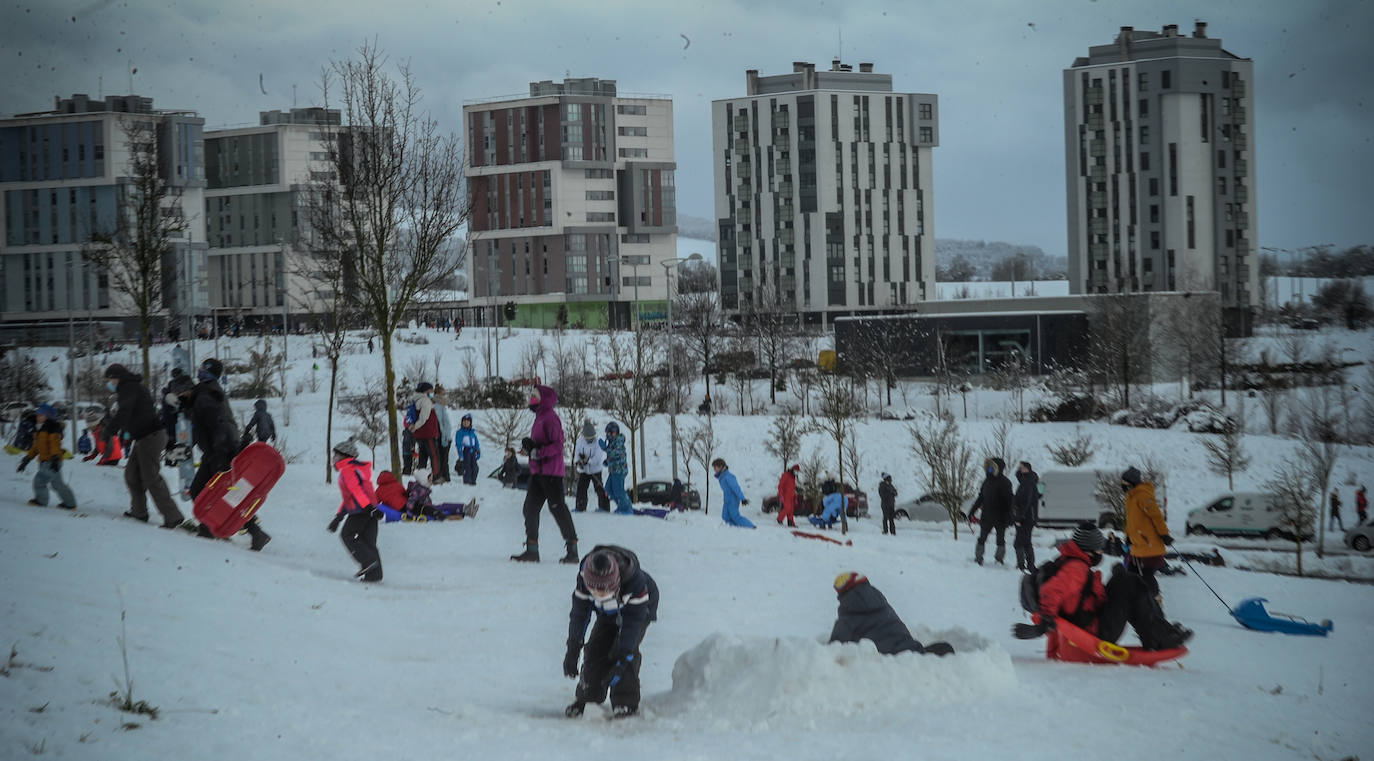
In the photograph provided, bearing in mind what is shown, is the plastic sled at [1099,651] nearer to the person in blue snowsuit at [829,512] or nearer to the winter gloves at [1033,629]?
the winter gloves at [1033,629]

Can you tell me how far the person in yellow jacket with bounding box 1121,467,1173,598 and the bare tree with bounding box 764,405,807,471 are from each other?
21446 mm

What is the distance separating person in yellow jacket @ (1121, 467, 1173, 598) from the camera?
10.5m

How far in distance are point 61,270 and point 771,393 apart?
5090 centimetres

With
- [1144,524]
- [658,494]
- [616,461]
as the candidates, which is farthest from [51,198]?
[1144,524]

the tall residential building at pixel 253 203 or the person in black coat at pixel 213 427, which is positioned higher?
the tall residential building at pixel 253 203

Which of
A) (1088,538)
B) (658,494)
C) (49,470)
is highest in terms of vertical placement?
(49,470)

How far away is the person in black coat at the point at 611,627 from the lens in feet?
21.2

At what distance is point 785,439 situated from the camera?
34.3m

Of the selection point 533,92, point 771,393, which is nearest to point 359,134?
point 771,393

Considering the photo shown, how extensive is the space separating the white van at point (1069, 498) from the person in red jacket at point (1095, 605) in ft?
77.8

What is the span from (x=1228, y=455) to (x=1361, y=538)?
969 centimetres

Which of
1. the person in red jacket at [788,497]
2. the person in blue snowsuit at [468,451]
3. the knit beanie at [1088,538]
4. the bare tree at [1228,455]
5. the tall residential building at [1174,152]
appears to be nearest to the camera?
the knit beanie at [1088,538]

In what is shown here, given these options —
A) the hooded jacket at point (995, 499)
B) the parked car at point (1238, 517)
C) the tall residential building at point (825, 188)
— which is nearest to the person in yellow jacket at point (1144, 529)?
the hooded jacket at point (995, 499)

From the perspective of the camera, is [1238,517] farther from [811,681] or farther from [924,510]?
[811,681]
